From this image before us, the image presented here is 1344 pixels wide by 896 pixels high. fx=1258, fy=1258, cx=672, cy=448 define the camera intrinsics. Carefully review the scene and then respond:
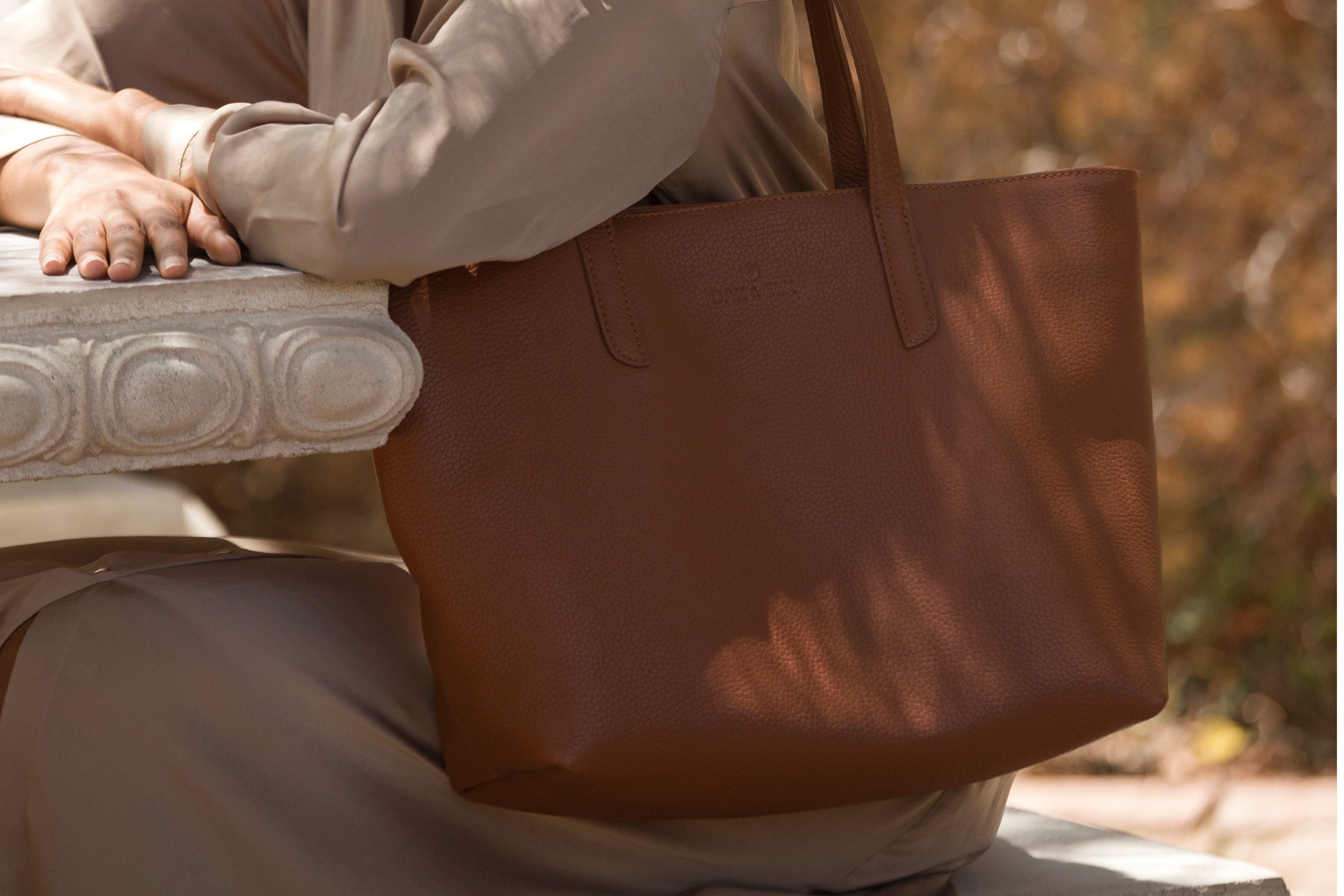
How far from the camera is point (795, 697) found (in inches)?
44.5

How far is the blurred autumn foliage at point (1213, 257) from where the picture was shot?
319 cm

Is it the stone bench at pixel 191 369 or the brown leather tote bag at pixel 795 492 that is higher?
the stone bench at pixel 191 369

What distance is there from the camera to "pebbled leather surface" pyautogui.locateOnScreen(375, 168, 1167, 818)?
3.56 feet

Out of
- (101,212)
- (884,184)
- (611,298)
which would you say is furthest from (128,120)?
(884,184)

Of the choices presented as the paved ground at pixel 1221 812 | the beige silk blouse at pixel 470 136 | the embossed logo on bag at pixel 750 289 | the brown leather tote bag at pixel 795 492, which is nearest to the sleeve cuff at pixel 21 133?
the beige silk blouse at pixel 470 136

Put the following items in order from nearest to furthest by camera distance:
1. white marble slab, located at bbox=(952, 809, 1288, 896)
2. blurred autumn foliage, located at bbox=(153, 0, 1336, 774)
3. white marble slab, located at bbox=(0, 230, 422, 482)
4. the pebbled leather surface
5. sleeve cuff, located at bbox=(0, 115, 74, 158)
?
white marble slab, located at bbox=(0, 230, 422, 482), the pebbled leather surface, sleeve cuff, located at bbox=(0, 115, 74, 158), white marble slab, located at bbox=(952, 809, 1288, 896), blurred autumn foliage, located at bbox=(153, 0, 1336, 774)

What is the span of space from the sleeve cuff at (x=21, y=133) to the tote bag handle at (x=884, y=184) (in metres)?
0.76

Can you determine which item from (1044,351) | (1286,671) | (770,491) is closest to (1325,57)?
(1286,671)

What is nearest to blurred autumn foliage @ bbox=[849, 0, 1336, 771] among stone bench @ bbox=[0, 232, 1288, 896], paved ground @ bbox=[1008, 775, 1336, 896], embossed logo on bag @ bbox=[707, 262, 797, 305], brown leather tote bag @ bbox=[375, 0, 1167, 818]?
paved ground @ bbox=[1008, 775, 1336, 896]

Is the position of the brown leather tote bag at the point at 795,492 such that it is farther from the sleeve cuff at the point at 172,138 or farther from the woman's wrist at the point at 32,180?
the woman's wrist at the point at 32,180

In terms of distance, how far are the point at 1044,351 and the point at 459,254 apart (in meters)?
0.57

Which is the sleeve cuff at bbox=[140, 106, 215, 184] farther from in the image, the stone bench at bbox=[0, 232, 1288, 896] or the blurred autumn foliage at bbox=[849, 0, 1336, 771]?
the blurred autumn foliage at bbox=[849, 0, 1336, 771]

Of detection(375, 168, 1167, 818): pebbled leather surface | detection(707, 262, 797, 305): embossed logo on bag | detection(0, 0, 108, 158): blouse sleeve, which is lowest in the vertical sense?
detection(375, 168, 1167, 818): pebbled leather surface

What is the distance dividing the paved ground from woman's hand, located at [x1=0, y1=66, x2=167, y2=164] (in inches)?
83.3
